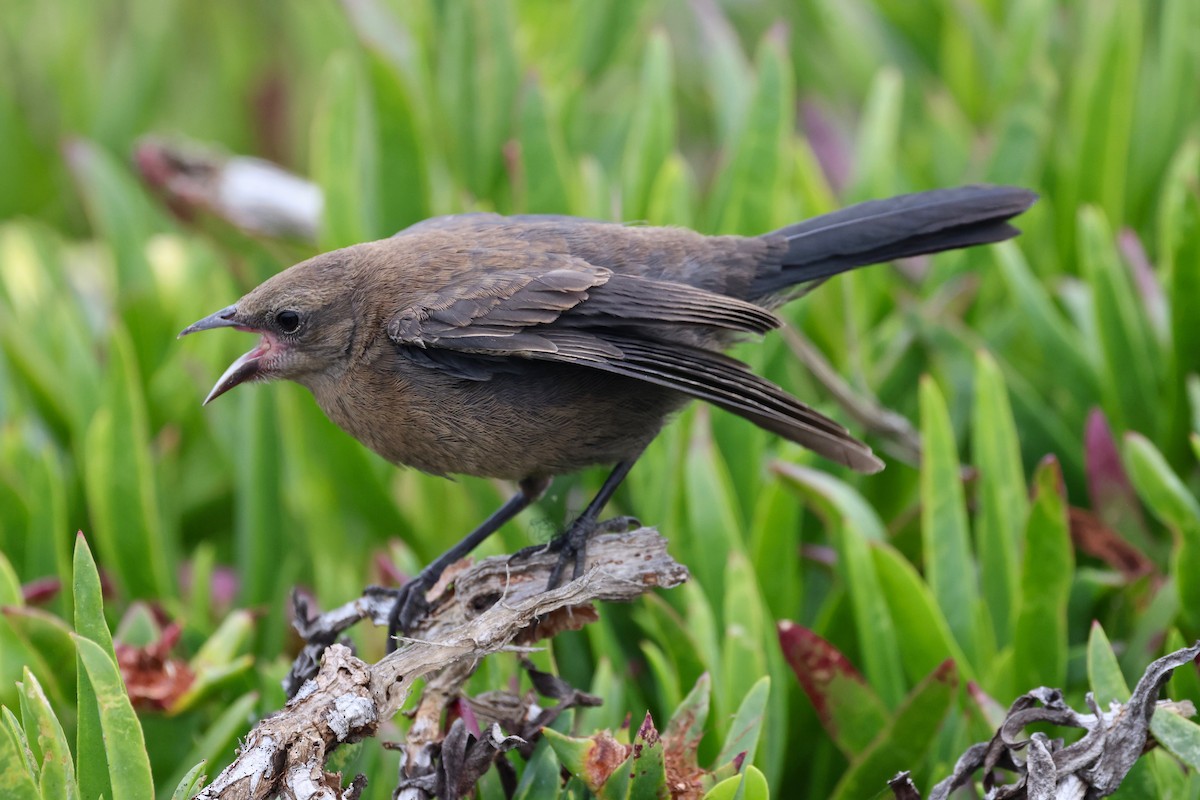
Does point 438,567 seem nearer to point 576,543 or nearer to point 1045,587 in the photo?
point 576,543

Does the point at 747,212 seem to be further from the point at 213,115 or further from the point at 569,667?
the point at 213,115

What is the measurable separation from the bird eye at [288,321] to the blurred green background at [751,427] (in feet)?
2.23

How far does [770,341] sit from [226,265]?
246 centimetres

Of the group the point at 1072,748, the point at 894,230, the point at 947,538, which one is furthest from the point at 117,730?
the point at 894,230

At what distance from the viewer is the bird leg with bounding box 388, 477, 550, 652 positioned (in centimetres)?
282

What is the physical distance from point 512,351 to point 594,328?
220mm

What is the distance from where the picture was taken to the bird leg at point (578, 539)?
2.80 meters

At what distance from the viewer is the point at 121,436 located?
342 centimetres

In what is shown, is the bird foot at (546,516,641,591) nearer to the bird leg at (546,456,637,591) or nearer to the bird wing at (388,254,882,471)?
the bird leg at (546,456,637,591)

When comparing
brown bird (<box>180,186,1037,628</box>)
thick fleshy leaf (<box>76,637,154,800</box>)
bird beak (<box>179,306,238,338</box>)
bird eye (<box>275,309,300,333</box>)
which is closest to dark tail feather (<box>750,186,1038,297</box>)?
brown bird (<box>180,186,1037,628</box>)

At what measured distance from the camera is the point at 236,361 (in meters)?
2.98

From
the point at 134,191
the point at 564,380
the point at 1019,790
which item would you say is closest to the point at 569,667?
the point at 564,380

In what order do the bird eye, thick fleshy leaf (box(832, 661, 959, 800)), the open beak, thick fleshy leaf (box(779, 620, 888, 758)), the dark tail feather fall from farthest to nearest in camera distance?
the dark tail feather < the bird eye < the open beak < thick fleshy leaf (box(779, 620, 888, 758)) < thick fleshy leaf (box(832, 661, 959, 800))

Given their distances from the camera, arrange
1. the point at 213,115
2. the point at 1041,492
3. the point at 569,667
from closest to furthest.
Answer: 1. the point at 1041,492
2. the point at 569,667
3. the point at 213,115
